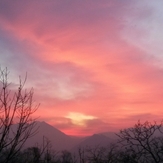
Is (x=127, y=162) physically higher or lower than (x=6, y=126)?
lower

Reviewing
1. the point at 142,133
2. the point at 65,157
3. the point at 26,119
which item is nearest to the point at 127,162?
→ the point at 142,133

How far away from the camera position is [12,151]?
5566 mm

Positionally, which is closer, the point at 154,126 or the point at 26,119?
the point at 26,119

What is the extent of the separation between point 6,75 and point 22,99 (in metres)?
0.79

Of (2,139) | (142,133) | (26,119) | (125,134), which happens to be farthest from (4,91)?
(142,133)

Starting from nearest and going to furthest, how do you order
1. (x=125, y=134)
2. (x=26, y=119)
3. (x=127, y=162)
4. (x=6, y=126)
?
(x=6, y=126) → (x=26, y=119) → (x=125, y=134) → (x=127, y=162)

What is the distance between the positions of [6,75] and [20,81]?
50cm

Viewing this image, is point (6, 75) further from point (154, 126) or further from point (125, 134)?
point (154, 126)

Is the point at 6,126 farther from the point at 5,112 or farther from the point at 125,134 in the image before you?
the point at 125,134

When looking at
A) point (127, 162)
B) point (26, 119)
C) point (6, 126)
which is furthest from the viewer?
point (127, 162)

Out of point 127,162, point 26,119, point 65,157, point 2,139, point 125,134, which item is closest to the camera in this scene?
point 2,139

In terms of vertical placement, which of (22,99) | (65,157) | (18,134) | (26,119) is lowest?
(65,157)

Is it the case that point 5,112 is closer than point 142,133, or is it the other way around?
point 5,112

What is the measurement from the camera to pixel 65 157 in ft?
284
